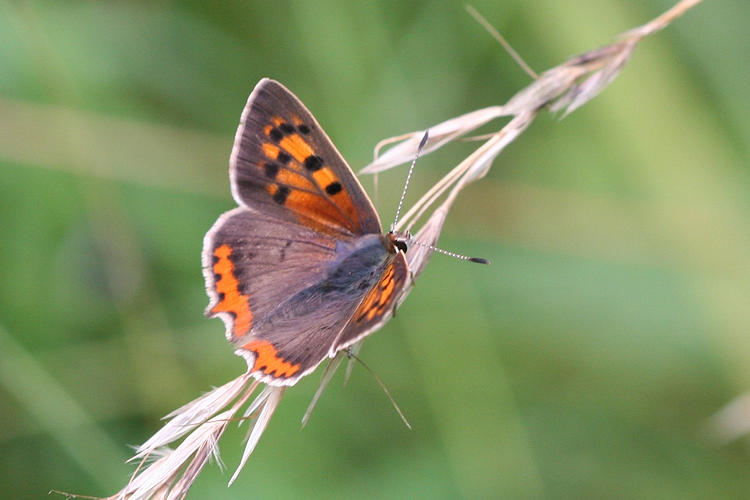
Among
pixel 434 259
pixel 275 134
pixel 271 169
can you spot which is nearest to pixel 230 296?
pixel 271 169

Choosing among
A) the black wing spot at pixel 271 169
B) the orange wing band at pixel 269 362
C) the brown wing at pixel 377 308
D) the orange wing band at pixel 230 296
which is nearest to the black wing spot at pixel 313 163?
the black wing spot at pixel 271 169

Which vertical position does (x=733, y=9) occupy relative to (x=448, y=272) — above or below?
above

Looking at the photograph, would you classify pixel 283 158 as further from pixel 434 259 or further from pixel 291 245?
pixel 434 259

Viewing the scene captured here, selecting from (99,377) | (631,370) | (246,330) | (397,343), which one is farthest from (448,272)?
(99,377)

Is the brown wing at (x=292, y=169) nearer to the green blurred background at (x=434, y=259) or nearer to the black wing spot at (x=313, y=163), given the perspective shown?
the black wing spot at (x=313, y=163)

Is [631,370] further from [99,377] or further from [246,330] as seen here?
[99,377]

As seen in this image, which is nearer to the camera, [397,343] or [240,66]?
[397,343]

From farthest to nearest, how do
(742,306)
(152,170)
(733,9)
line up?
(152,170), (733,9), (742,306)

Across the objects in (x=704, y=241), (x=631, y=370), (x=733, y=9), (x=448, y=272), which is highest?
(x=733, y=9)

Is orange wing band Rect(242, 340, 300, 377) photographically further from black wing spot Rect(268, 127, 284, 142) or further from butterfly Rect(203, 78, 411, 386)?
black wing spot Rect(268, 127, 284, 142)
